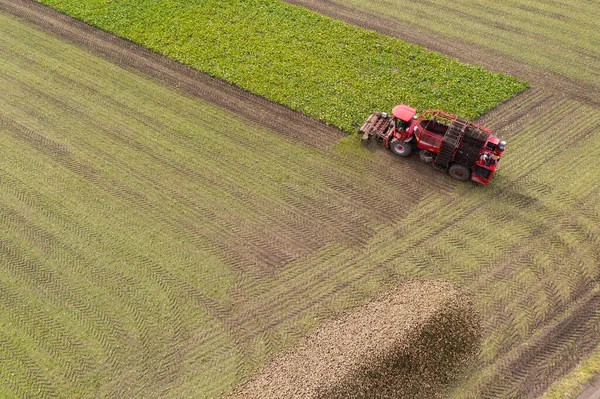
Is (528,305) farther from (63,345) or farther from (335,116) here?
(63,345)

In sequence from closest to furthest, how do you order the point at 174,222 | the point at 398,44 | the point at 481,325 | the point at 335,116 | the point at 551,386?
the point at 551,386
the point at 481,325
the point at 174,222
the point at 335,116
the point at 398,44

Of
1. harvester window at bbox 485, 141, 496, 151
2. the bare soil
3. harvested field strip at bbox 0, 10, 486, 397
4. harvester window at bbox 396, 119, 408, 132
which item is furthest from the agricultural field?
harvester window at bbox 485, 141, 496, 151

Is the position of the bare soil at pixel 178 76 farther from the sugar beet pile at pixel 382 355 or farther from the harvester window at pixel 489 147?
the sugar beet pile at pixel 382 355

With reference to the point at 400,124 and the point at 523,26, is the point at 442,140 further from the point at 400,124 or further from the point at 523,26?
the point at 523,26

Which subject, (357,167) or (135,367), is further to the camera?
(357,167)

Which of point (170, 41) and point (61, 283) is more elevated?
point (170, 41)

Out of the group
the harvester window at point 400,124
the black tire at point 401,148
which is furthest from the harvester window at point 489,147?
the harvester window at point 400,124

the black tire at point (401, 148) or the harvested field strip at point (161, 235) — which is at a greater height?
the black tire at point (401, 148)

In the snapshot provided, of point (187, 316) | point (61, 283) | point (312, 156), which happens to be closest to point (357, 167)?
point (312, 156)
